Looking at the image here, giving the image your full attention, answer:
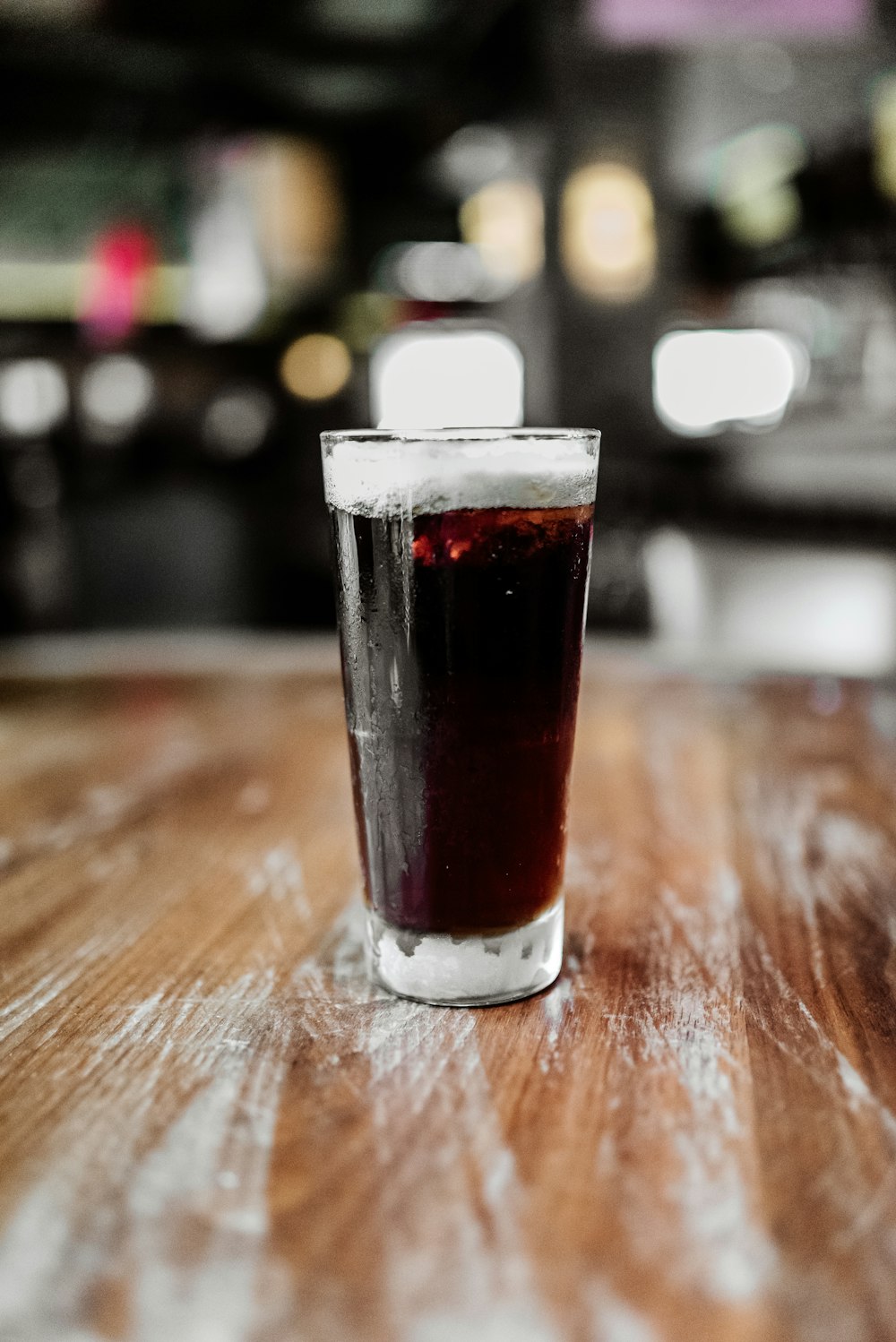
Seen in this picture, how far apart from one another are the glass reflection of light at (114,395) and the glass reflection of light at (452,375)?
205cm

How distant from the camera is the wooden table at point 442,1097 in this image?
34cm

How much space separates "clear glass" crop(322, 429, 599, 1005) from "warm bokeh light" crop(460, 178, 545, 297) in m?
7.25

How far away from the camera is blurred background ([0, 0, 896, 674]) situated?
5.46 m

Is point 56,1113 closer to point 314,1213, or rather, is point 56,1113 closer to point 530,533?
point 314,1213

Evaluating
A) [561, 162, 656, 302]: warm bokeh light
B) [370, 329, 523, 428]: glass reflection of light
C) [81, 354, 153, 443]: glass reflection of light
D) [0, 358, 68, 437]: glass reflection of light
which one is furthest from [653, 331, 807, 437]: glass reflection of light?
[0, 358, 68, 437]: glass reflection of light

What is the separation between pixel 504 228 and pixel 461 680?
7964mm

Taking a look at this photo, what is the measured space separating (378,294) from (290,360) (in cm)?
104

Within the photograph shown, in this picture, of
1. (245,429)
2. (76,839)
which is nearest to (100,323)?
(245,429)

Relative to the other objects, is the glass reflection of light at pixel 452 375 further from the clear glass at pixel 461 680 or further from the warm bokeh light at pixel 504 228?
the clear glass at pixel 461 680

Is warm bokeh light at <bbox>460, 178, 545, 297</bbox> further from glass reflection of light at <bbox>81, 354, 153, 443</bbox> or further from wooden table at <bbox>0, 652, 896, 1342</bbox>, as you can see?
wooden table at <bbox>0, 652, 896, 1342</bbox>

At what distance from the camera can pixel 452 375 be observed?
9078 mm

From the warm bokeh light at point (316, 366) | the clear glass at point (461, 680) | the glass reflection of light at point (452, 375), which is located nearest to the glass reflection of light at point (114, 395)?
the warm bokeh light at point (316, 366)

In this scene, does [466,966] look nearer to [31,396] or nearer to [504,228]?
[31,396]

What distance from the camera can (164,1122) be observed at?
1.43 feet
